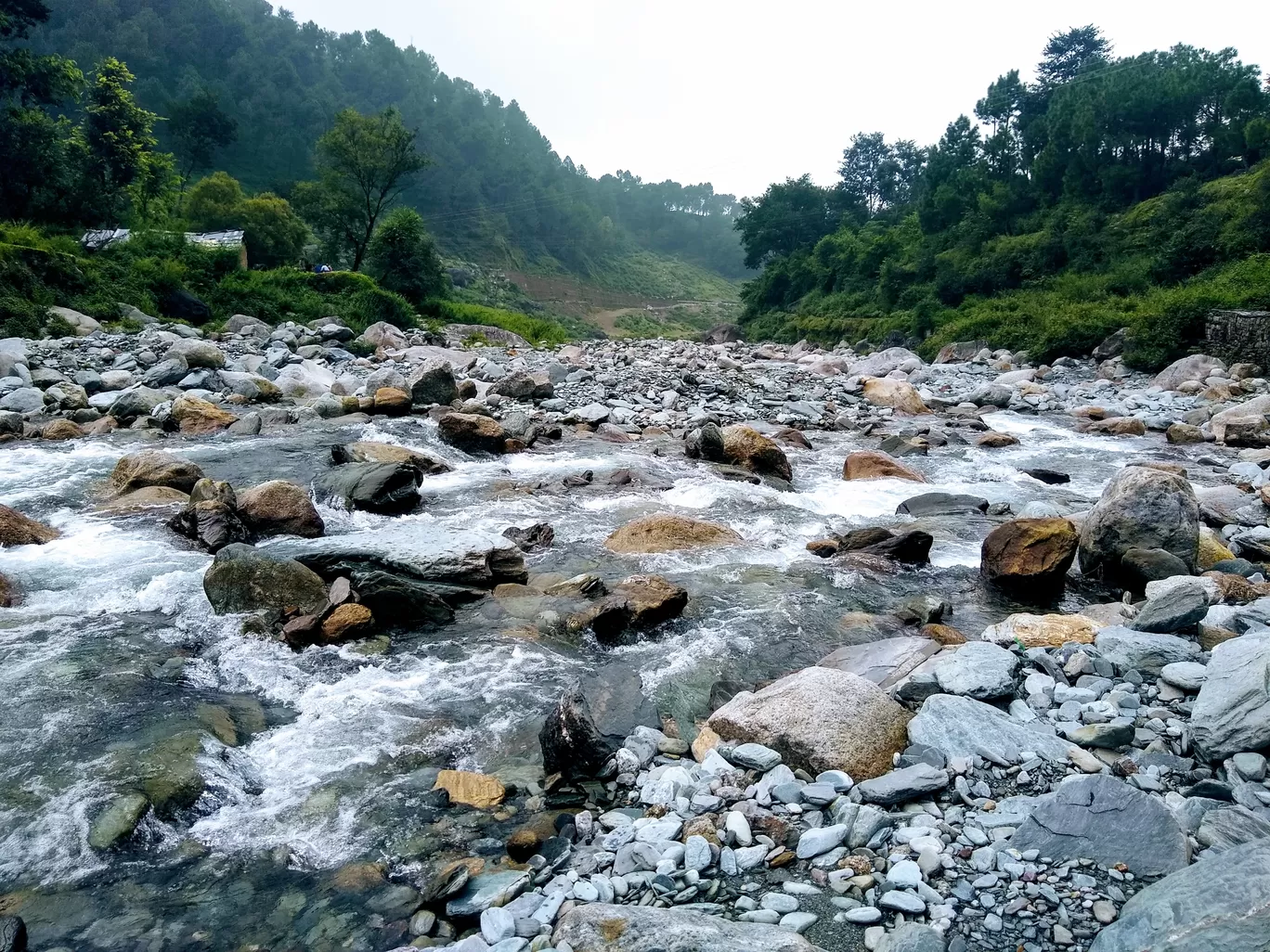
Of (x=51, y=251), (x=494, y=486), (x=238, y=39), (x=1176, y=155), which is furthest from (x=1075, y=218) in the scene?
(x=238, y=39)

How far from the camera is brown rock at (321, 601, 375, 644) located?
6.22 metres

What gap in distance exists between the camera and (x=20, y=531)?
26.1 feet

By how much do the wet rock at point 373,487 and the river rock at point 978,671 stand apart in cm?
680

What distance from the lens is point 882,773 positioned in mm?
4117

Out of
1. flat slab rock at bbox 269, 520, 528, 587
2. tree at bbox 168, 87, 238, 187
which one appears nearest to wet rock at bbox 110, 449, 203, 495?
flat slab rock at bbox 269, 520, 528, 587

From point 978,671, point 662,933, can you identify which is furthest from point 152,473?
point 978,671

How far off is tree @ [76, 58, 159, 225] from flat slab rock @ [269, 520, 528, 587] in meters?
28.3

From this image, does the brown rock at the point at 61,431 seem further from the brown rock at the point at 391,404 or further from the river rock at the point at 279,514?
the river rock at the point at 279,514

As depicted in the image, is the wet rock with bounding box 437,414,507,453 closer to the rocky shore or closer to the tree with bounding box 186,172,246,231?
the rocky shore

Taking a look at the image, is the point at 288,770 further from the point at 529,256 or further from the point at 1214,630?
the point at 529,256

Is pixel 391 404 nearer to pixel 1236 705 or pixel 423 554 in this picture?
pixel 423 554

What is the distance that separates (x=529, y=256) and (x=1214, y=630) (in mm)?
91908

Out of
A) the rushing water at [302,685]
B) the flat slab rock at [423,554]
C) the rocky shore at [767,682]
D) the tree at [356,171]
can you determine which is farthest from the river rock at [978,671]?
the tree at [356,171]

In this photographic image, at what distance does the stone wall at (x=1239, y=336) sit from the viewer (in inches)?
845
